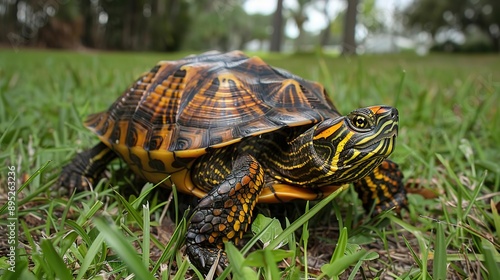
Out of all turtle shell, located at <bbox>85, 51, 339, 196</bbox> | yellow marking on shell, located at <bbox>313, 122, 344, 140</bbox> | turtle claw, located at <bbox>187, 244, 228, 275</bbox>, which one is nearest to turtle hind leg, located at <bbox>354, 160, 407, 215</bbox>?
turtle shell, located at <bbox>85, 51, 339, 196</bbox>

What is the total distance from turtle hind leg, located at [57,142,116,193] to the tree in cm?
3318

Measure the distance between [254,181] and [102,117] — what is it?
1211 mm

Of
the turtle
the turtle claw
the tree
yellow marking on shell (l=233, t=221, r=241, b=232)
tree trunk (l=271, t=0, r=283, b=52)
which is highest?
the tree

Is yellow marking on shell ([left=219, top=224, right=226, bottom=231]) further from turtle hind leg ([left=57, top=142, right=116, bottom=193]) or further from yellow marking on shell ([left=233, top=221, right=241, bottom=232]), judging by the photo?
turtle hind leg ([left=57, top=142, right=116, bottom=193])

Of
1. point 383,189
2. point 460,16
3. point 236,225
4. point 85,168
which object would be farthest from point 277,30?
point 236,225

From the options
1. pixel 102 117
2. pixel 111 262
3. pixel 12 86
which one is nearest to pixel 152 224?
pixel 111 262

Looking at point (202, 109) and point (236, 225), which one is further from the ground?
point (202, 109)

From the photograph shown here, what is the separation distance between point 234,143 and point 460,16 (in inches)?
1362

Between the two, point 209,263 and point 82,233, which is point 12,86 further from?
point 209,263

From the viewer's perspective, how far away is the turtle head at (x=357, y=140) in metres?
1.37

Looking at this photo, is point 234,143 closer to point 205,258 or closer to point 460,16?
point 205,258

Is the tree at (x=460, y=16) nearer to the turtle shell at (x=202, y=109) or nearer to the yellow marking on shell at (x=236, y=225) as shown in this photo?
the turtle shell at (x=202, y=109)

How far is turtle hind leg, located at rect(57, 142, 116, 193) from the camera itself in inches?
78.6

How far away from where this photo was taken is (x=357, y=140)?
140cm
